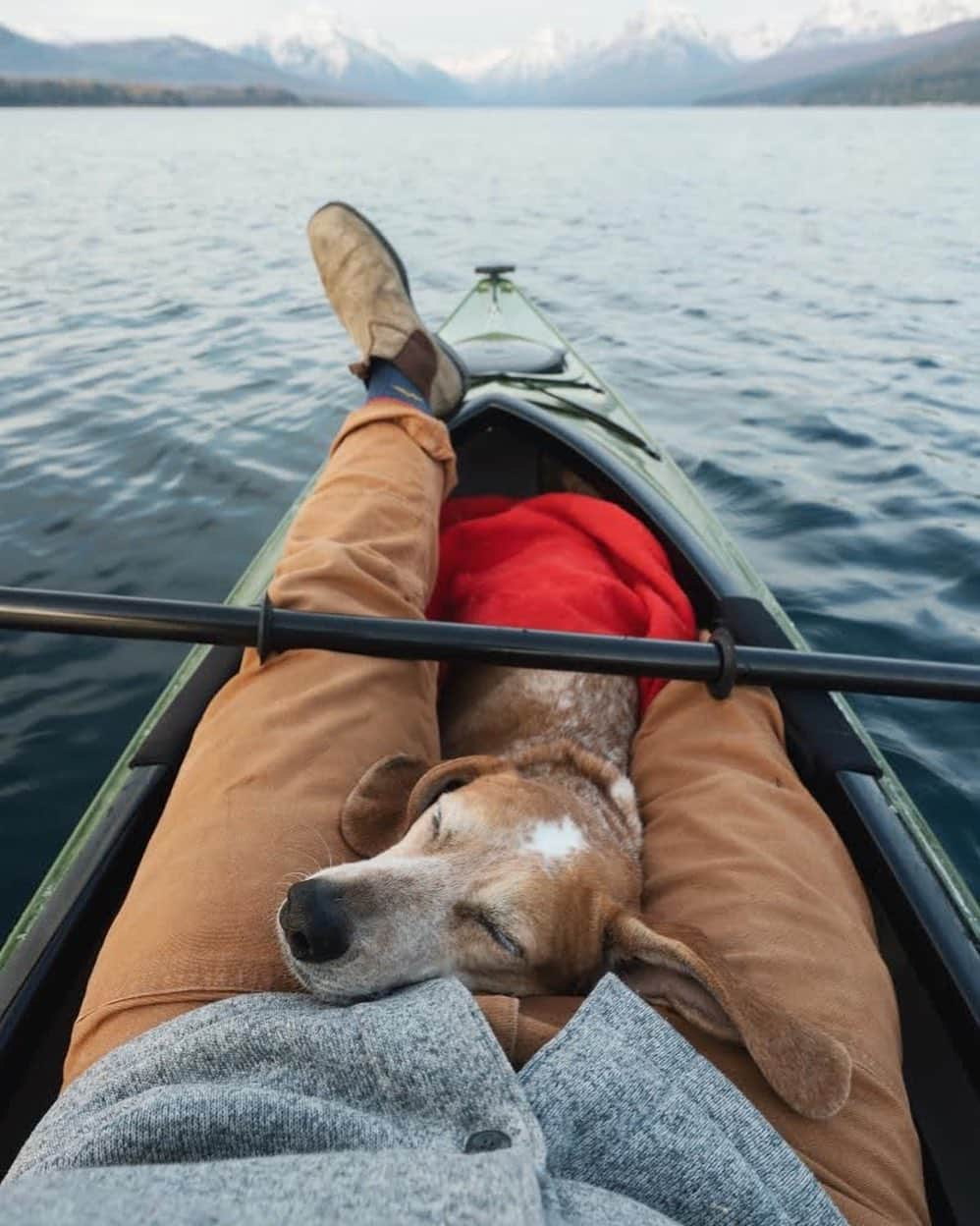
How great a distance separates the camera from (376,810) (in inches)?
98.5

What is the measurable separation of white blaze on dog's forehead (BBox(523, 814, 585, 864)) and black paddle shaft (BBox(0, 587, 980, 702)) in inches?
25.1

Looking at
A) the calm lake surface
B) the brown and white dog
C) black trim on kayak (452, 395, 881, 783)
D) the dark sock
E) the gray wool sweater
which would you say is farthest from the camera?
the calm lake surface

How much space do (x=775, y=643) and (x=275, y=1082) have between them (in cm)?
273

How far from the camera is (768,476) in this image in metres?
8.45

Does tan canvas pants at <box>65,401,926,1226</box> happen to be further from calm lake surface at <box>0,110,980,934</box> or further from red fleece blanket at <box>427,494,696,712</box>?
calm lake surface at <box>0,110,980,934</box>

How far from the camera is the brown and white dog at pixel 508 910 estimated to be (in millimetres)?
1864

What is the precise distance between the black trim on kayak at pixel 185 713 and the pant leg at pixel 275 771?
28 cm

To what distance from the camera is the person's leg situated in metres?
1.96

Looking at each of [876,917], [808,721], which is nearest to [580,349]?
[808,721]

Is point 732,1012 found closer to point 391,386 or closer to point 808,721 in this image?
point 808,721

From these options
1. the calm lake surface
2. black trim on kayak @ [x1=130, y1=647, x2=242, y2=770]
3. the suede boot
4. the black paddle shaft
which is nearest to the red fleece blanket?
the black paddle shaft

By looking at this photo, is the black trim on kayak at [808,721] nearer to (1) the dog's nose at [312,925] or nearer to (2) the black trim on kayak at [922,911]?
(2) the black trim on kayak at [922,911]

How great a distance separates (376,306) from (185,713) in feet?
10.8

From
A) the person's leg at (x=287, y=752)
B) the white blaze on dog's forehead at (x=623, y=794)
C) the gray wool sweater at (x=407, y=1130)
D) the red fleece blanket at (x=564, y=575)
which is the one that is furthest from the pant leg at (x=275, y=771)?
the white blaze on dog's forehead at (x=623, y=794)
